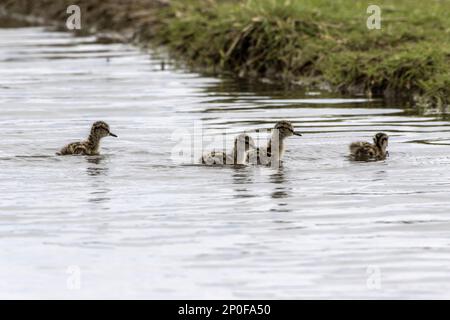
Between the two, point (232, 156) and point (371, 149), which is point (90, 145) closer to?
point (232, 156)

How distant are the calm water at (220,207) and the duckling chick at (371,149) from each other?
0.14 m

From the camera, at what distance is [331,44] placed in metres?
22.5

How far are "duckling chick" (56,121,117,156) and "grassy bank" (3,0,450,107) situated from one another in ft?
18.3

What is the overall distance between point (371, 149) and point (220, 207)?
310cm

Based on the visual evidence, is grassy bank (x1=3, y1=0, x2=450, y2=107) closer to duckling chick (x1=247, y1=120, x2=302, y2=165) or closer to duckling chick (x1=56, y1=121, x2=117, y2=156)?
duckling chick (x1=247, y1=120, x2=302, y2=165)

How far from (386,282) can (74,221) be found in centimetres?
311

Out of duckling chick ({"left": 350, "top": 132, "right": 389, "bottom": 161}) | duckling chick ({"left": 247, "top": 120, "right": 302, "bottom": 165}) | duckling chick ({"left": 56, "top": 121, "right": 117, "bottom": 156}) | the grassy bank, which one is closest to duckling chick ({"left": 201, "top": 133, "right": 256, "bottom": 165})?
duckling chick ({"left": 247, "top": 120, "right": 302, "bottom": 165})

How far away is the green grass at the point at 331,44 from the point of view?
20578mm

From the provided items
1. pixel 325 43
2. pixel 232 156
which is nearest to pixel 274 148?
pixel 232 156

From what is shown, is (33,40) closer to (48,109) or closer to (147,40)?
(147,40)

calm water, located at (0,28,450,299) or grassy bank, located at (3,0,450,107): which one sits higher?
grassy bank, located at (3,0,450,107)

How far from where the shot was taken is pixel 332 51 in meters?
22.3

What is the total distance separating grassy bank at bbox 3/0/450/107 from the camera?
67.5ft

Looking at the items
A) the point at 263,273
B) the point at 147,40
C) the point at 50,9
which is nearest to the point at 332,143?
the point at 263,273
